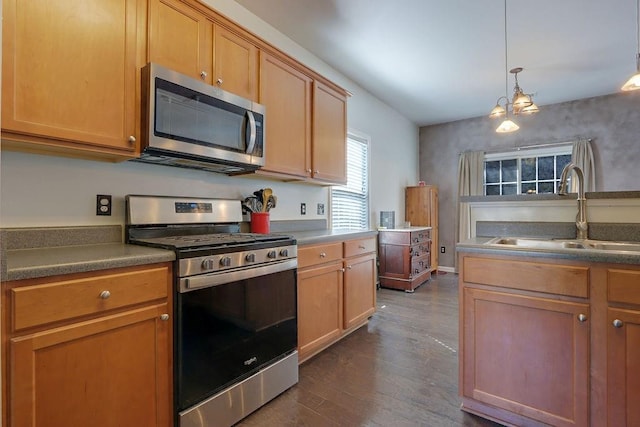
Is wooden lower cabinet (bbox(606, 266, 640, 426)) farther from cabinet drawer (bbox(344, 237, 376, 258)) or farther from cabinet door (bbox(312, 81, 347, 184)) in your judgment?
cabinet door (bbox(312, 81, 347, 184))

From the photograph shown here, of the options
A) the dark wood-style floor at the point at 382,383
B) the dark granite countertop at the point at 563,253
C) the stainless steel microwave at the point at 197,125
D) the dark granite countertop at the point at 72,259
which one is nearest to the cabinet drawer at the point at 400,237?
the dark wood-style floor at the point at 382,383

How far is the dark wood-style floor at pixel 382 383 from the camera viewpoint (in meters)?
1.73

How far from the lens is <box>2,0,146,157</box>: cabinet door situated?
125 cm

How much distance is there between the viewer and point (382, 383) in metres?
2.07

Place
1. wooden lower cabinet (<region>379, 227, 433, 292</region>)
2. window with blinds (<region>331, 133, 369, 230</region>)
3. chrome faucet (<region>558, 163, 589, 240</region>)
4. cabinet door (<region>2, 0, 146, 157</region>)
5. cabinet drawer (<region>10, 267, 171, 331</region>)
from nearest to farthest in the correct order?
cabinet drawer (<region>10, 267, 171, 331</region>) → cabinet door (<region>2, 0, 146, 157</region>) → chrome faucet (<region>558, 163, 589, 240</region>) → window with blinds (<region>331, 133, 369, 230</region>) → wooden lower cabinet (<region>379, 227, 433, 292</region>)

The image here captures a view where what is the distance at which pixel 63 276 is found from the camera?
3.68ft

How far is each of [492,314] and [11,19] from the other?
2501 millimetres

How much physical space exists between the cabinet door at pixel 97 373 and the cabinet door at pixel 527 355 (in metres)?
1.55

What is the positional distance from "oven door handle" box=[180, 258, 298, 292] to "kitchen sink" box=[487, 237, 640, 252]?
3.97 feet

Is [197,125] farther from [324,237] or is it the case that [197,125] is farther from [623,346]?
[623,346]

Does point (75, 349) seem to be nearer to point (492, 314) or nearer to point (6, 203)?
point (6, 203)

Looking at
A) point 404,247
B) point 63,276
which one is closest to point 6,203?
point 63,276

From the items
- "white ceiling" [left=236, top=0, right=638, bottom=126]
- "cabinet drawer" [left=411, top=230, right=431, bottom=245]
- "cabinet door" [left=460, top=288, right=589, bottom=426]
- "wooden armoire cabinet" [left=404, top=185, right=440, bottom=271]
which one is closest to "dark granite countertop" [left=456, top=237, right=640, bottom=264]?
"cabinet door" [left=460, top=288, right=589, bottom=426]

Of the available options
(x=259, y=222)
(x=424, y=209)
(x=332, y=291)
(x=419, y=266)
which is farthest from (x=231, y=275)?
(x=424, y=209)
